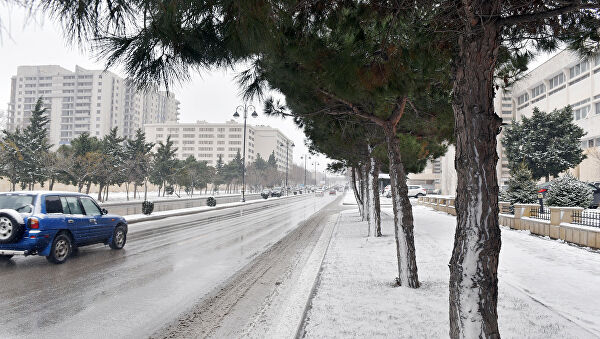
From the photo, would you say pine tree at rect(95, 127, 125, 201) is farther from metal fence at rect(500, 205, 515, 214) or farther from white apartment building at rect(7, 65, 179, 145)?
white apartment building at rect(7, 65, 179, 145)

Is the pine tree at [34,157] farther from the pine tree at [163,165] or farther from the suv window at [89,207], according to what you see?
the suv window at [89,207]

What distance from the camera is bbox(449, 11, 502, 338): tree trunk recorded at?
3070 millimetres

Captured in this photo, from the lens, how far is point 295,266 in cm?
860

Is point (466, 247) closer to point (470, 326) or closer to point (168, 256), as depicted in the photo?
point (470, 326)

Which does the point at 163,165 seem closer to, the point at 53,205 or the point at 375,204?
the point at 375,204

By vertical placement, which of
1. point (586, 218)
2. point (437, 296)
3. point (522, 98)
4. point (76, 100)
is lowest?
point (437, 296)

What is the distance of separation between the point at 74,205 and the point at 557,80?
62634mm

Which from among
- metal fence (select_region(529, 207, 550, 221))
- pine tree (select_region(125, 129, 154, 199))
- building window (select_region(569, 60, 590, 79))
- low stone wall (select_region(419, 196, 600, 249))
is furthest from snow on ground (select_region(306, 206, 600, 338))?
building window (select_region(569, 60, 590, 79))

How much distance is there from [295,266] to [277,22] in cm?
631

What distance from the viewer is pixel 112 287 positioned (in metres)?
6.43

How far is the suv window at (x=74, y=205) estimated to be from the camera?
8.93 meters

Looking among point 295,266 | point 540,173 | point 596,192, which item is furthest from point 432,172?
point 295,266

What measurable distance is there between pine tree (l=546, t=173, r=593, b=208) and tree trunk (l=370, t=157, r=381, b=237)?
793 centimetres

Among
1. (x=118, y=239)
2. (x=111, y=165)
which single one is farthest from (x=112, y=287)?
(x=111, y=165)
